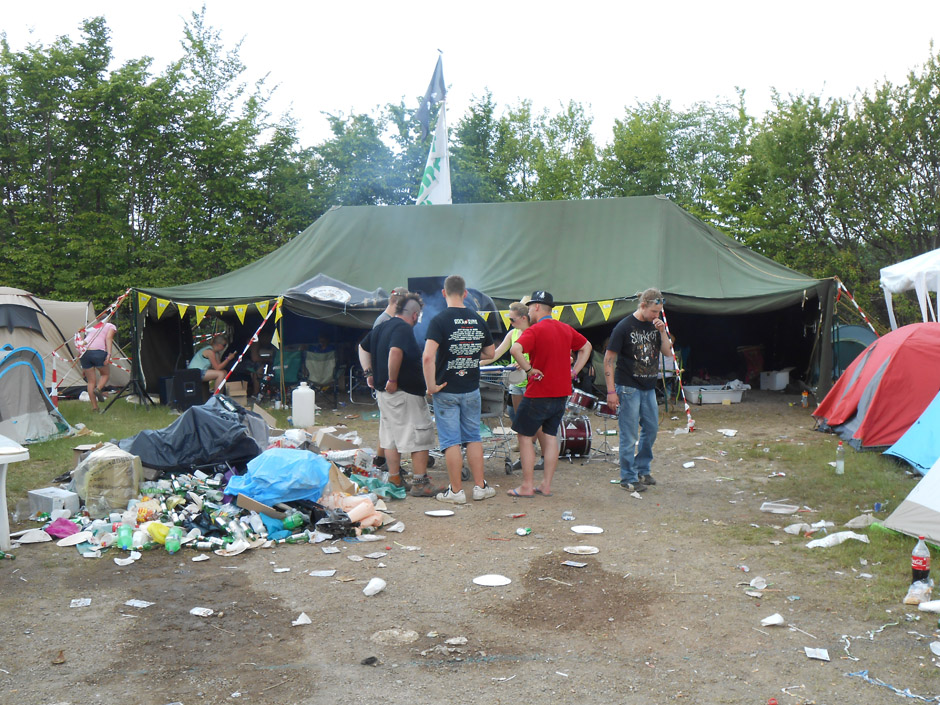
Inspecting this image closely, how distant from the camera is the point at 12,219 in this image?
22766 mm

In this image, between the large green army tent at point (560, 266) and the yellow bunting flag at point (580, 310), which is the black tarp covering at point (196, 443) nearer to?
the large green army tent at point (560, 266)

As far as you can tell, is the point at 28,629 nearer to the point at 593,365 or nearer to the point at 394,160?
the point at 593,365

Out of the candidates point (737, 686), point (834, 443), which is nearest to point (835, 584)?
point (737, 686)

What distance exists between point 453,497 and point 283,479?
1.48m

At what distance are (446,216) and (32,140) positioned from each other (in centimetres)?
1495

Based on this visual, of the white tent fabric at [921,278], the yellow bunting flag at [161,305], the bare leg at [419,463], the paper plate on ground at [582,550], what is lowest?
the paper plate on ground at [582,550]

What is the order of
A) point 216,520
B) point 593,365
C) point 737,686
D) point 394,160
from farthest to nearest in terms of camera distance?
point 394,160 < point 593,365 < point 216,520 < point 737,686

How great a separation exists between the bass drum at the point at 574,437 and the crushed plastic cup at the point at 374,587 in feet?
13.4

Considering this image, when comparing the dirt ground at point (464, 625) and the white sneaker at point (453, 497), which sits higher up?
the white sneaker at point (453, 497)

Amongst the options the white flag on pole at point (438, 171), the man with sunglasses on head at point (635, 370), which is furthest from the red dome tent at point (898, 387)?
the white flag on pole at point (438, 171)

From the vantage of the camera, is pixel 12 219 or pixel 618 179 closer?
pixel 12 219

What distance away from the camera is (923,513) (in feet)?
16.9

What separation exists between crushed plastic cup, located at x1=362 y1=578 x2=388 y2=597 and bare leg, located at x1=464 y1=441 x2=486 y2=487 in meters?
2.15

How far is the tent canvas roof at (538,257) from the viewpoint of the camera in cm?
1326
